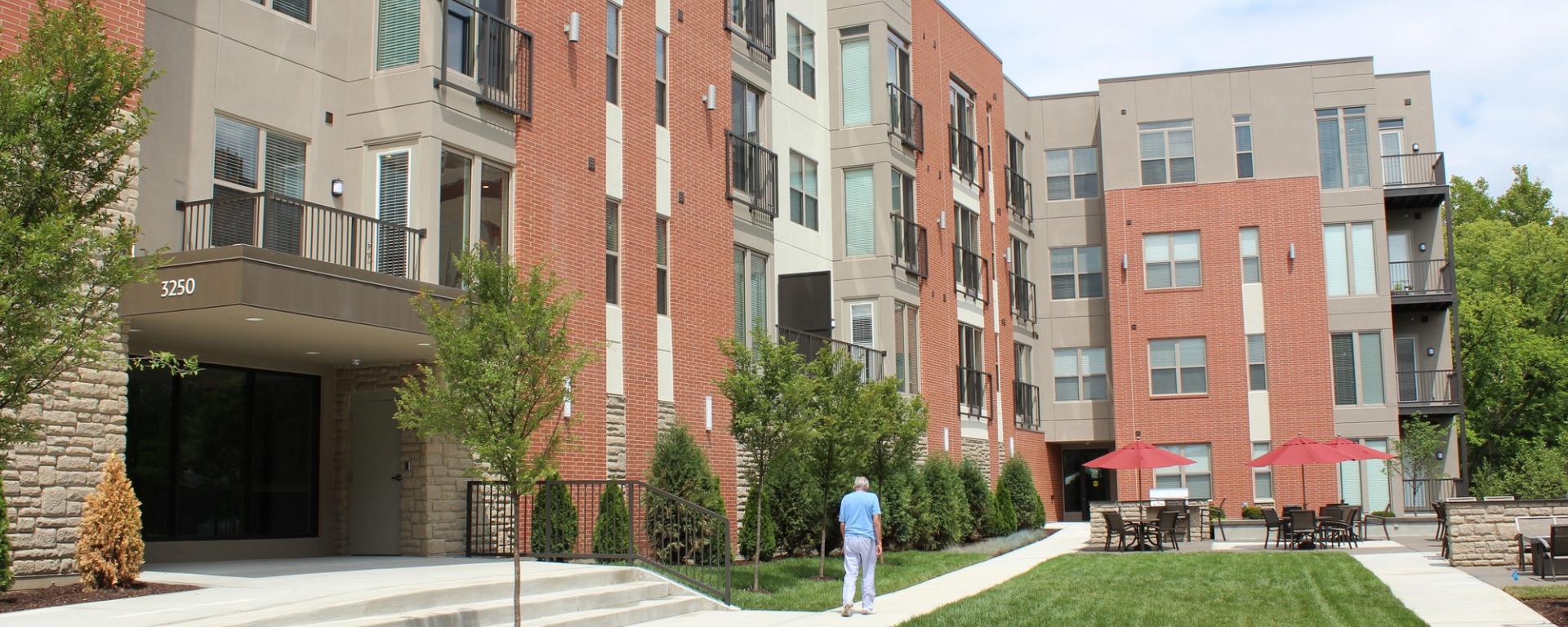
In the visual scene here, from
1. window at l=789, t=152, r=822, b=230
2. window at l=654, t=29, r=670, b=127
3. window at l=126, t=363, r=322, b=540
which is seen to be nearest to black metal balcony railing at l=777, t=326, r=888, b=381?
window at l=789, t=152, r=822, b=230

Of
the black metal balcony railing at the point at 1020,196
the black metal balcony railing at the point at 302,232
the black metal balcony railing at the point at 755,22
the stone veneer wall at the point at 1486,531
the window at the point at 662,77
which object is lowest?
the stone veneer wall at the point at 1486,531

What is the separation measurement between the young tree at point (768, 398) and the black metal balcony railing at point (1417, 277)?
2584cm

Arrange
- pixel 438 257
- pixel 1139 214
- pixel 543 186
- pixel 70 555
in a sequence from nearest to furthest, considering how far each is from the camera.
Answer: pixel 70 555
pixel 438 257
pixel 543 186
pixel 1139 214

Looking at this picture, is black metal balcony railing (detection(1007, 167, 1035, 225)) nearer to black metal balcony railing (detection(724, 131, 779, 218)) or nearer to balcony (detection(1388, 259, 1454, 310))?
balcony (detection(1388, 259, 1454, 310))

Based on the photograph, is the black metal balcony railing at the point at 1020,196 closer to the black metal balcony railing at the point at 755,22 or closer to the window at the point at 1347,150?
the window at the point at 1347,150

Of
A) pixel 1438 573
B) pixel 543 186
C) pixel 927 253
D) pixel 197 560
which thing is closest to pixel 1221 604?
pixel 1438 573

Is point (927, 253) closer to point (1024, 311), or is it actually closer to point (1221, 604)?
point (1024, 311)

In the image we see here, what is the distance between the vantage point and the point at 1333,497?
37.2 m

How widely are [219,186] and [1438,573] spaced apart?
57.8ft

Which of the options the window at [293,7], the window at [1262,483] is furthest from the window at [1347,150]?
the window at [293,7]

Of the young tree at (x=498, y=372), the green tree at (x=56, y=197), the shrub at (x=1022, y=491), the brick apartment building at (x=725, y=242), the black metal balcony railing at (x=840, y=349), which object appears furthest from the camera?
the shrub at (x=1022, y=491)

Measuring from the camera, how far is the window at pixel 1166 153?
40031 millimetres

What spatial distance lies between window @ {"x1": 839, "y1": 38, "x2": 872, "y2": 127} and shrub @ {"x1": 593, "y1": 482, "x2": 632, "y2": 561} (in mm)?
13690

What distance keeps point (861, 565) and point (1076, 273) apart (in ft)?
89.3
